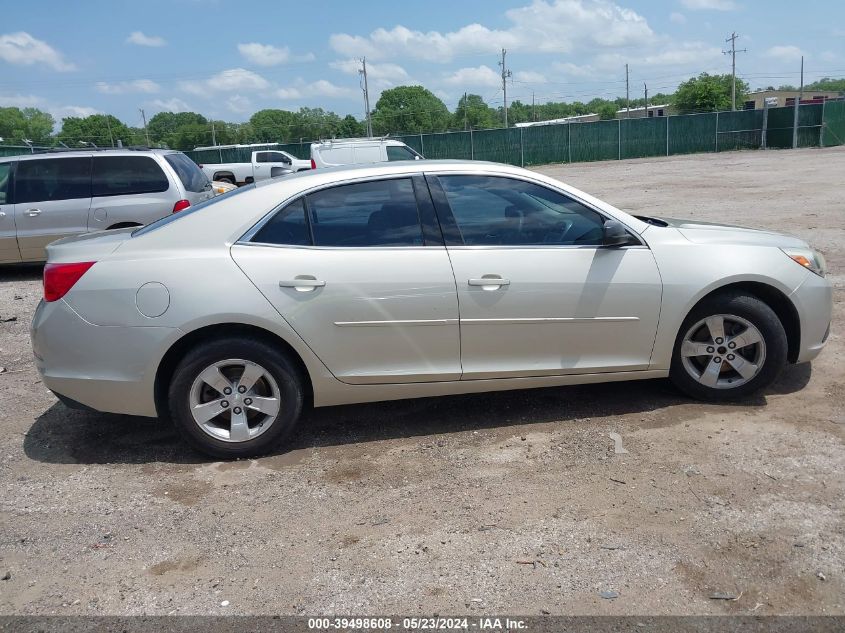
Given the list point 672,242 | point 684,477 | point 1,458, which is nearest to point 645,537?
point 684,477

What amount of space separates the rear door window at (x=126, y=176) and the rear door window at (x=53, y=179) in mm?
155

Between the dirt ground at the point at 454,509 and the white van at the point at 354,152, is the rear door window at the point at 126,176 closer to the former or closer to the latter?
the dirt ground at the point at 454,509

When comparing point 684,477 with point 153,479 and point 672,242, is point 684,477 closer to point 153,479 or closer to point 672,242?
point 672,242

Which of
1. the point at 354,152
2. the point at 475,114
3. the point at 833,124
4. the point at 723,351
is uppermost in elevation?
the point at 475,114

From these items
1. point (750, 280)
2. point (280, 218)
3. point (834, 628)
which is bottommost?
point (834, 628)

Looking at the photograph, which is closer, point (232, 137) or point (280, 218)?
point (280, 218)

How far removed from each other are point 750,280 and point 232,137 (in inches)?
3422

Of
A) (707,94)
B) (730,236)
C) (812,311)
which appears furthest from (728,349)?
(707,94)

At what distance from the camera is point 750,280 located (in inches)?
180

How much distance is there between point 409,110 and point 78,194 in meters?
124

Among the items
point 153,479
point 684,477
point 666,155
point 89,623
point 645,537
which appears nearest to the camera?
point 89,623

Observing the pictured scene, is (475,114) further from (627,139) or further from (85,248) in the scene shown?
(85,248)

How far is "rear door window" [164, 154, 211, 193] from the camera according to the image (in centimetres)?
1025

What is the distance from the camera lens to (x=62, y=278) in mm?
4141
